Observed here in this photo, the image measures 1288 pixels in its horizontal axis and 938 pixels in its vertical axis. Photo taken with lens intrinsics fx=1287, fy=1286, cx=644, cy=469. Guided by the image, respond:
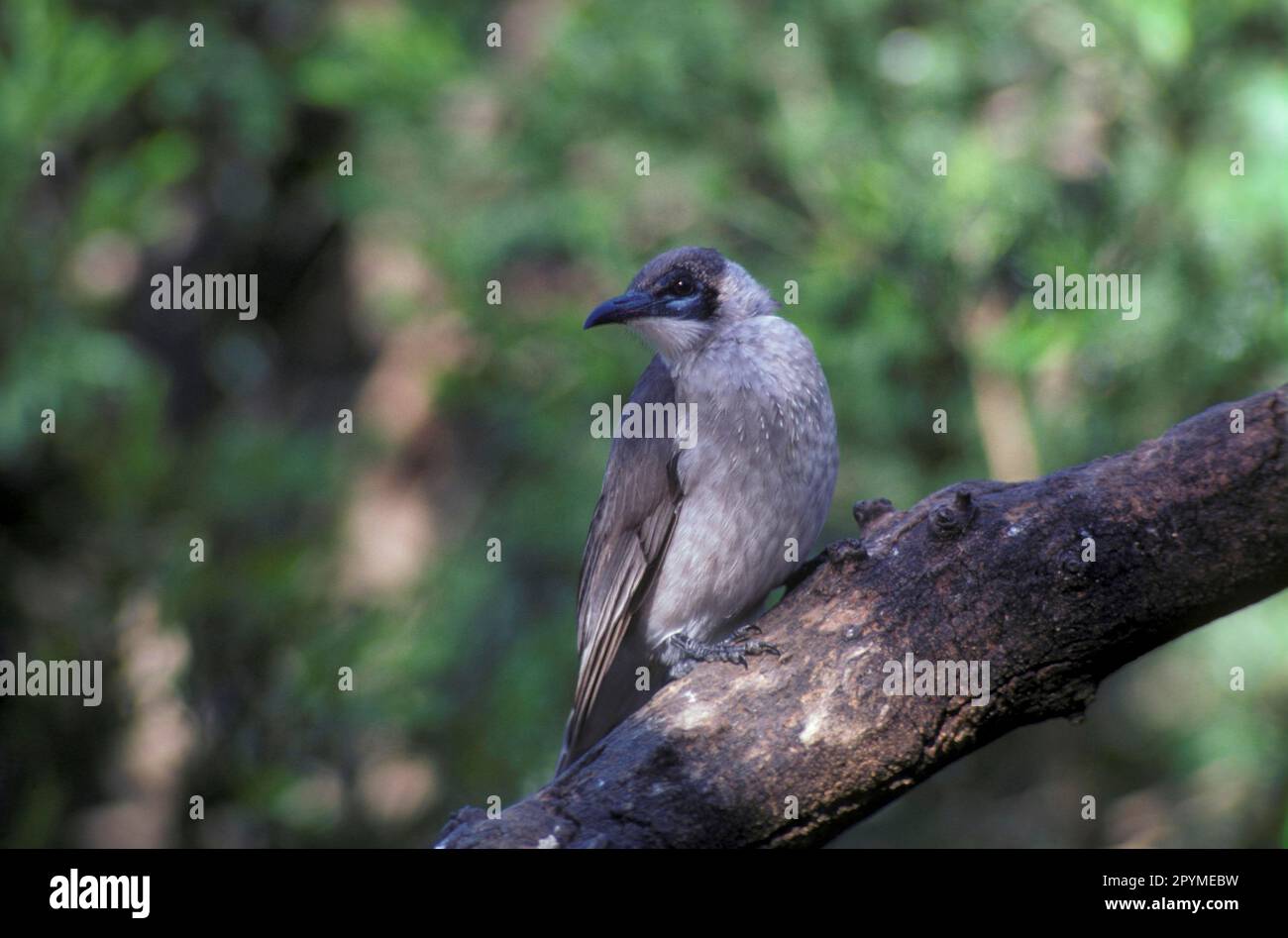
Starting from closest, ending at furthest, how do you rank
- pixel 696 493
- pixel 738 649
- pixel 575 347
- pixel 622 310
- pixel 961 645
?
pixel 961 645 → pixel 738 649 → pixel 696 493 → pixel 622 310 → pixel 575 347

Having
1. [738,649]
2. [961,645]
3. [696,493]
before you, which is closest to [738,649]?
[738,649]

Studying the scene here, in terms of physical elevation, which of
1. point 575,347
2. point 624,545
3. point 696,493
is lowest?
point 624,545

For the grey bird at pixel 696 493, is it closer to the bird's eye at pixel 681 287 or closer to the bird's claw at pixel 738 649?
the bird's eye at pixel 681 287

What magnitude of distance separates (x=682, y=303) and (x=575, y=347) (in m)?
1.85

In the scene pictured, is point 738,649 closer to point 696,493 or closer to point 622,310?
point 696,493

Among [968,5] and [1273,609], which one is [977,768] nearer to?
[1273,609]

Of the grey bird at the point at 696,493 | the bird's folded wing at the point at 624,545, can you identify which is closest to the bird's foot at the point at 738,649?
the grey bird at the point at 696,493

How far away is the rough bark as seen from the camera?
2.71 meters

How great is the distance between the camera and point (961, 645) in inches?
111

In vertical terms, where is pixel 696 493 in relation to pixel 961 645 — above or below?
above

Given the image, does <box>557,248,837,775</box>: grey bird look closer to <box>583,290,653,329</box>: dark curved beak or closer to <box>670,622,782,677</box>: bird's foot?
<box>583,290,653,329</box>: dark curved beak

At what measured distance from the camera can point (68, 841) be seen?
6.02m

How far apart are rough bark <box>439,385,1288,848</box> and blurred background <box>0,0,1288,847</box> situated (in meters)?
2.24

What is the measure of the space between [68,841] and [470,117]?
4.71 m
